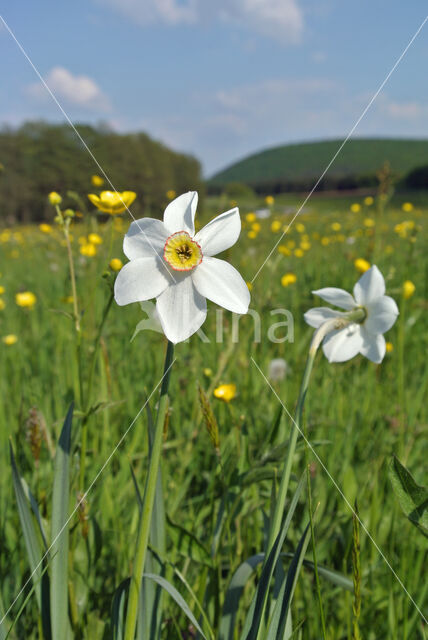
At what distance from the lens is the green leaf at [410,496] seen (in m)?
0.64

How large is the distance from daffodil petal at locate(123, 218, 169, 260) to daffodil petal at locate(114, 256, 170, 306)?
0.01 m

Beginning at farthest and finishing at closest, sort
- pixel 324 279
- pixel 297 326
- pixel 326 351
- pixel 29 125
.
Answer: pixel 29 125, pixel 324 279, pixel 297 326, pixel 326 351

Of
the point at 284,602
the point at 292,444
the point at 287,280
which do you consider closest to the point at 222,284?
the point at 292,444

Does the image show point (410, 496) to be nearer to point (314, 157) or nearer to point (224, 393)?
point (224, 393)

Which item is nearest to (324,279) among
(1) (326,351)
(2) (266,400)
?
(2) (266,400)

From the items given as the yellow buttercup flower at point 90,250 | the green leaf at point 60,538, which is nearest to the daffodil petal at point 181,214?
the green leaf at point 60,538

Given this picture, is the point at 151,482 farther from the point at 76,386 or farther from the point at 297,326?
the point at 297,326

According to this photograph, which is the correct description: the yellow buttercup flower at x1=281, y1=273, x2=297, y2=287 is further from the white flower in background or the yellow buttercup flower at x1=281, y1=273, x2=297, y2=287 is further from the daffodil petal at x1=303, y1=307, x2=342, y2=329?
the daffodil petal at x1=303, y1=307, x2=342, y2=329

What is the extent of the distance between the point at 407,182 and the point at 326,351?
145 ft

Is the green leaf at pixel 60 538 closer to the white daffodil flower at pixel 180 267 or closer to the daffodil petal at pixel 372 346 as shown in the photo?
the white daffodil flower at pixel 180 267

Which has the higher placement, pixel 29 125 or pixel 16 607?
pixel 29 125

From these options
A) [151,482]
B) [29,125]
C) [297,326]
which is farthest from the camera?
[29,125]

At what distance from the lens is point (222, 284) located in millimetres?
562

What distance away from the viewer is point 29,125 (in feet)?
44.0
